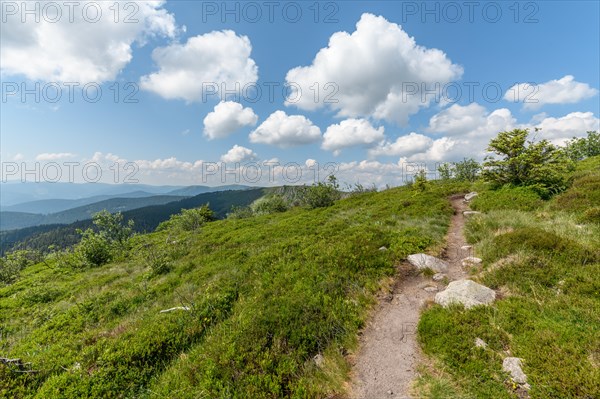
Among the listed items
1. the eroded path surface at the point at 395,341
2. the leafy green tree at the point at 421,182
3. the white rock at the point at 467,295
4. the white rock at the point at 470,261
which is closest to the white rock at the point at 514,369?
the eroded path surface at the point at 395,341

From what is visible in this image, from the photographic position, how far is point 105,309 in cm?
1216

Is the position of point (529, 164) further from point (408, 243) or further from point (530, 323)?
point (530, 323)

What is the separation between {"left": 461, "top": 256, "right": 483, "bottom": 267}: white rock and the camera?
11222mm

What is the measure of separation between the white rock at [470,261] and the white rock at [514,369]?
6166 millimetres

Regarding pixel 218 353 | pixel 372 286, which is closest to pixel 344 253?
pixel 372 286

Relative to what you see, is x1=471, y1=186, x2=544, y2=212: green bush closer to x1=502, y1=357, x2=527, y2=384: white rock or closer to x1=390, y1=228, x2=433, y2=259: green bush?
x1=390, y1=228, x2=433, y2=259: green bush

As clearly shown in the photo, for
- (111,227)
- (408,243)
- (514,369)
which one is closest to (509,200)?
(408,243)

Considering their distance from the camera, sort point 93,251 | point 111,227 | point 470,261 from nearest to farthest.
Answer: point 470,261 < point 93,251 < point 111,227

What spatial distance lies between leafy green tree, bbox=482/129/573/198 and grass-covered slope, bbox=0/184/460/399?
986 cm

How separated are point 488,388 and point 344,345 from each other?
331cm

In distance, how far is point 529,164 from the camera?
19922 mm

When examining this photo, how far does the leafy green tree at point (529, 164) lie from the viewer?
18.6 metres

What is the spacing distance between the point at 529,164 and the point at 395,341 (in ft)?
68.8

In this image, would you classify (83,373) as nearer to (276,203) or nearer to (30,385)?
(30,385)
